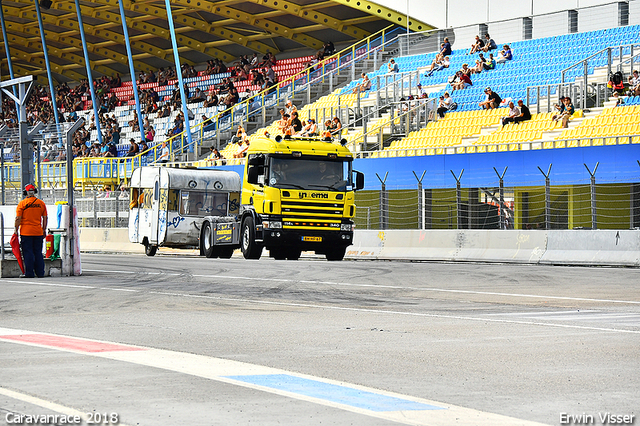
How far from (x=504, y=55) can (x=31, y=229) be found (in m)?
25.9

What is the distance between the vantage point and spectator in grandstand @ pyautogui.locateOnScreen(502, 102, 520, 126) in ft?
108

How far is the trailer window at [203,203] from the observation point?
30250 mm

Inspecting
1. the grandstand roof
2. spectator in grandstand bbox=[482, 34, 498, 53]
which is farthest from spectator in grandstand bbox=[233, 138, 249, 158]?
the grandstand roof

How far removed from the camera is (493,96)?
116 ft

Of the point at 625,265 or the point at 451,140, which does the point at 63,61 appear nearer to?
the point at 451,140

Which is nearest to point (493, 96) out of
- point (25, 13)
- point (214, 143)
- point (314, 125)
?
point (314, 125)

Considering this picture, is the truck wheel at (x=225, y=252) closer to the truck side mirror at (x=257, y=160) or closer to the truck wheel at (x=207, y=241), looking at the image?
the truck wheel at (x=207, y=241)

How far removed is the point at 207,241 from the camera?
28.8 m

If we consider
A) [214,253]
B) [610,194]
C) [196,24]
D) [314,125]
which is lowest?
[214,253]

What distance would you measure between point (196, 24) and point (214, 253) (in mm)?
36831

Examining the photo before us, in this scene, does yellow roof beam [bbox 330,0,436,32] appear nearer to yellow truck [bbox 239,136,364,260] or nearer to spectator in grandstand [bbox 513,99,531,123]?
spectator in grandstand [bbox 513,99,531,123]

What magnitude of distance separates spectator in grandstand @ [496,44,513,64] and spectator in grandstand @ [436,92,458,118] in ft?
12.0

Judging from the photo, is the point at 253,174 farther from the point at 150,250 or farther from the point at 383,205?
the point at 150,250

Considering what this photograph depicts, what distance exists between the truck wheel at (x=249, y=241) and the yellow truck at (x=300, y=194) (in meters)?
0.03
